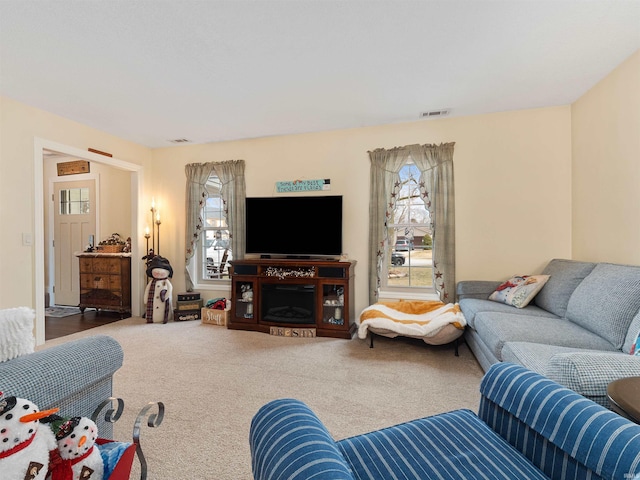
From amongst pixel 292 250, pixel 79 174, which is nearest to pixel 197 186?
pixel 292 250

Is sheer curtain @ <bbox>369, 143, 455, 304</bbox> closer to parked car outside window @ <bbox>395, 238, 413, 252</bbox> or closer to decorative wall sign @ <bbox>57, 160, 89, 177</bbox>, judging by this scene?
parked car outside window @ <bbox>395, 238, 413, 252</bbox>

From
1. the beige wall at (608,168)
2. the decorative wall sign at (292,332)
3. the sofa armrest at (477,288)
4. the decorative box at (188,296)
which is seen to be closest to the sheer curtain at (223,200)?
the decorative box at (188,296)

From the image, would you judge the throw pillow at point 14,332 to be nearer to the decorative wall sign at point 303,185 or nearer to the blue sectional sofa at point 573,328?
the blue sectional sofa at point 573,328

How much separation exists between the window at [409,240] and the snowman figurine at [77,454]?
129 inches

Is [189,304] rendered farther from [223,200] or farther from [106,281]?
[223,200]

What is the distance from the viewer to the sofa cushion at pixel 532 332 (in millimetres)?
1855

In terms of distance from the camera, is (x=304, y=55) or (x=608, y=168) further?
(x=608, y=168)

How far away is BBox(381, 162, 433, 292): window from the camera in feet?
12.1

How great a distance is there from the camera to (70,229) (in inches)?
205

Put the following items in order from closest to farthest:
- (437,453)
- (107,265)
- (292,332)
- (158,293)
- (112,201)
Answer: (437,453) < (292,332) < (158,293) < (107,265) < (112,201)

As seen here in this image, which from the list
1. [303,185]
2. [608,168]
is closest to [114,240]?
[303,185]

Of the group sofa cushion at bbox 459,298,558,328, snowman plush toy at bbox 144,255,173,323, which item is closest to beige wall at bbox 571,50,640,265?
sofa cushion at bbox 459,298,558,328

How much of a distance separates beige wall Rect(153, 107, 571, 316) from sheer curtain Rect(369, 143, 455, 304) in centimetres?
11

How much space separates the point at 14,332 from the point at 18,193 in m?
2.98
